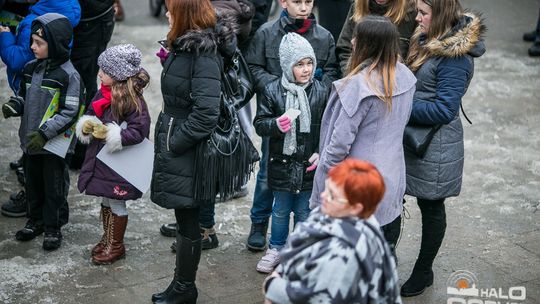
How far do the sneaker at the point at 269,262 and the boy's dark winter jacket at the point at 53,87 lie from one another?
1.63 m

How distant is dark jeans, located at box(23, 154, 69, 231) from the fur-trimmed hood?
2741 mm

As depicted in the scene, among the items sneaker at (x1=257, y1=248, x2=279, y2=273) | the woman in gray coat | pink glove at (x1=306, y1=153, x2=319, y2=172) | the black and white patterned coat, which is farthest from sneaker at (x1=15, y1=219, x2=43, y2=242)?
the black and white patterned coat

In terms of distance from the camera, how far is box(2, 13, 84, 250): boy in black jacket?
626 centimetres

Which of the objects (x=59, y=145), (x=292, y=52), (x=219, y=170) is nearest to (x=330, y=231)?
(x=219, y=170)

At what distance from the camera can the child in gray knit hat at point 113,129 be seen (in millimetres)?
6023

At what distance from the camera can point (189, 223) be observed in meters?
5.63

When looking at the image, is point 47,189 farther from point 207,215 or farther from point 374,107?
point 374,107

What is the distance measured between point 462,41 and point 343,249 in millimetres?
2115

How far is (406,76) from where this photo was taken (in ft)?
17.4

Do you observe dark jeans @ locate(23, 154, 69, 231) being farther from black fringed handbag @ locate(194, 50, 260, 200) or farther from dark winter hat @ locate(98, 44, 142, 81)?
black fringed handbag @ locate(194, 50, 260, 200)

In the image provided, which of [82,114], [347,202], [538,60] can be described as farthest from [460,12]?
[538,60]

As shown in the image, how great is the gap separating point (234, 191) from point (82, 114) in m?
1.42

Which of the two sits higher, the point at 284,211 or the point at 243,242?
the point at 284,211

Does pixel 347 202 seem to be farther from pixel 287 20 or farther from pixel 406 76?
pixel 287 20
